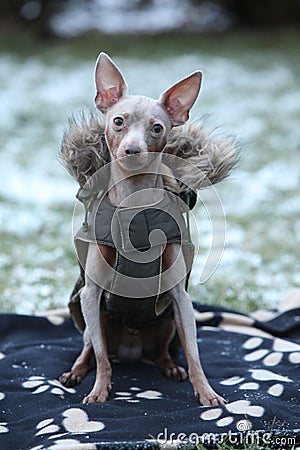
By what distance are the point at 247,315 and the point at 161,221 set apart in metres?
1.13

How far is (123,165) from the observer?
7.99 feet

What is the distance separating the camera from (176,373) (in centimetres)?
277

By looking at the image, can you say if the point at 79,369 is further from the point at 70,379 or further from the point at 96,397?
the point at 96,397

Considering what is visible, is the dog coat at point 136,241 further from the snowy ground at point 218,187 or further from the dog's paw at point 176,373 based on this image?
the snowy ground at point 218,187

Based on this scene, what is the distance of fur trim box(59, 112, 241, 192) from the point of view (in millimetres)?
2656

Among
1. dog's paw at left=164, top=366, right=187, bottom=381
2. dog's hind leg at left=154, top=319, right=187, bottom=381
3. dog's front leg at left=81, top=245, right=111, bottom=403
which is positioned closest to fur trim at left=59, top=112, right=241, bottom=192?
dog's front leg at left=81, top=245, right=111, bottom=403

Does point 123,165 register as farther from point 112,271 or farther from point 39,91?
point 39,91

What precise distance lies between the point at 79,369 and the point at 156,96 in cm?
565

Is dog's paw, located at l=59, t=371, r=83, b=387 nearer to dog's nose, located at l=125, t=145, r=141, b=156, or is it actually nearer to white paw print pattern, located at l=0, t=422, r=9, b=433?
white paw print pattern, located at l=0, t=422, r=9, b=433

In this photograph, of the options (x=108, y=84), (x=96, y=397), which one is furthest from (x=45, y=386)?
(x=108, y=84)

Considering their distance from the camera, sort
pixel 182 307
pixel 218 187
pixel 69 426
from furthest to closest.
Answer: pixel 218 187 < pixel 182 307 < pixel 69 426

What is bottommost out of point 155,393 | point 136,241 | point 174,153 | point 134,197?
point 155,393

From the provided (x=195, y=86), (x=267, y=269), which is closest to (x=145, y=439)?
(x=195, y=86)

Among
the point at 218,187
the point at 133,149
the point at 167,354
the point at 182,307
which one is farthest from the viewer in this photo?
the point at 218,187
